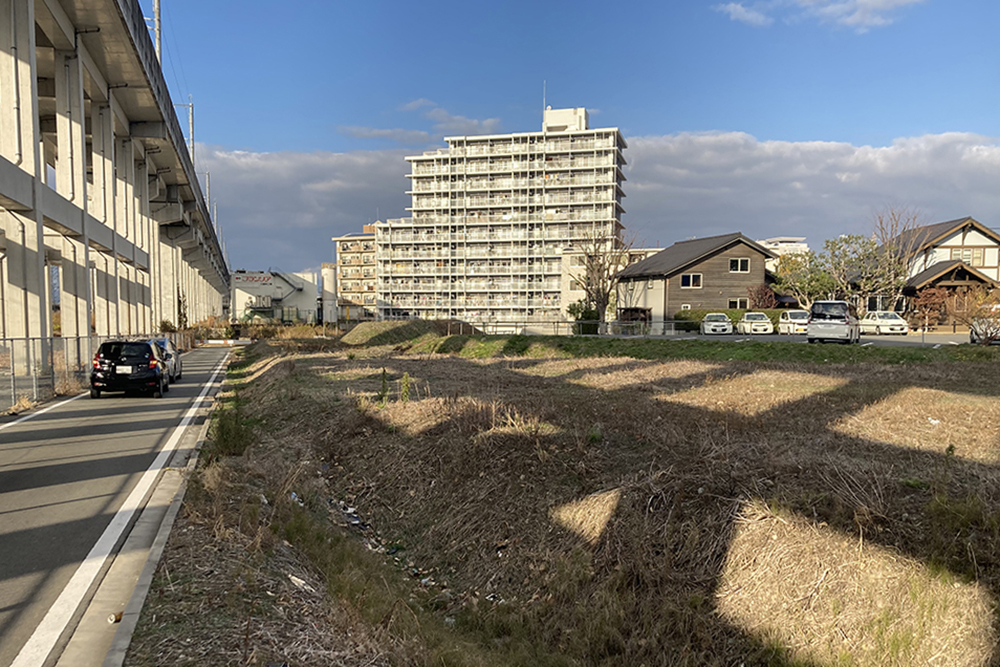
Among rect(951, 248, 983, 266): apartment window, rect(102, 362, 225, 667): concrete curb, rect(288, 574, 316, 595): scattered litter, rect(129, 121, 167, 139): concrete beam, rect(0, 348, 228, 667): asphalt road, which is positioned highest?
rect(129, 121, 167, 139): concrete beam

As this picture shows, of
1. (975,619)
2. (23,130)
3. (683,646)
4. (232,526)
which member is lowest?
(683,646)

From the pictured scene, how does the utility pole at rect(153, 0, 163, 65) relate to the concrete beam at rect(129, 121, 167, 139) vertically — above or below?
above

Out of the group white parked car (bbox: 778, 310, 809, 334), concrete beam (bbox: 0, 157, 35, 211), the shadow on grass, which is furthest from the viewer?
white parked car (bbox: 778, 310, 809, 334)

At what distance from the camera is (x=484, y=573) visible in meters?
6.76

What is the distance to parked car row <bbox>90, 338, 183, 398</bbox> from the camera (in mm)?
17219

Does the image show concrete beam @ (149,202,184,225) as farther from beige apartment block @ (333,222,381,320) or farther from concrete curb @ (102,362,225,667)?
beige apartment block @ (333,222,381,320)

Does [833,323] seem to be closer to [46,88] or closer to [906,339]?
A: [906,339]

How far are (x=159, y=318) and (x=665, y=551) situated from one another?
5236cm

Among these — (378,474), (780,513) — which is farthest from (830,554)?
(378,474)

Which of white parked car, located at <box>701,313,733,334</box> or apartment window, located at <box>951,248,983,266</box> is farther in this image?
apartment window, located at <box>951,248,983,266</box>

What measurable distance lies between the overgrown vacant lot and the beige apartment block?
103 metres

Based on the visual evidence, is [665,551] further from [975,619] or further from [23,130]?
[23,130]

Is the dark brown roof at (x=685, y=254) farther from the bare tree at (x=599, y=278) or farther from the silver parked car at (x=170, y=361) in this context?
the silver parked car at (x=170, y=361)

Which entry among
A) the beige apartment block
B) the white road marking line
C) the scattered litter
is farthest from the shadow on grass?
the beige apartment block
